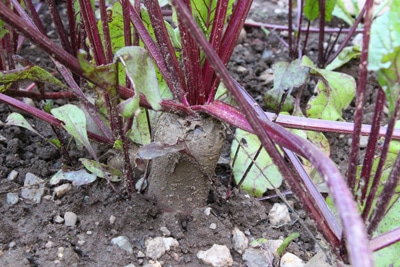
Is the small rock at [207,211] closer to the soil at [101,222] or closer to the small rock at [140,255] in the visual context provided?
the soil at [101,222]

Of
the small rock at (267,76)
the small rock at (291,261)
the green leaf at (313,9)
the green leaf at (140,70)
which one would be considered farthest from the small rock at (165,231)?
the green leaf at (313,9)

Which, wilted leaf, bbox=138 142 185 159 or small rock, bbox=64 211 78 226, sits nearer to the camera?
wilted leaf, bbox=138 142 185 159

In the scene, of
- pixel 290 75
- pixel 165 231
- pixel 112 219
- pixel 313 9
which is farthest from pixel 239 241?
pixel 313 9

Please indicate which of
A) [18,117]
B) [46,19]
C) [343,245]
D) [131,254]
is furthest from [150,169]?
[46,19]

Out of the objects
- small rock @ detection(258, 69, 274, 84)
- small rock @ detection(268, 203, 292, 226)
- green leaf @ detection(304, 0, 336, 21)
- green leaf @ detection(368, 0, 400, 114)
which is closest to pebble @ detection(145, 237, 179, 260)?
small rock @ detection(268, 203, 292, 226)

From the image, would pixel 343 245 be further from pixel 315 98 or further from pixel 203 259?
pixel 315 98

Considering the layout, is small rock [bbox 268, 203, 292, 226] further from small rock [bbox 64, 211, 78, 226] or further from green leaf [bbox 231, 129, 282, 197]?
small rock [bbox 64, 211, 78, 226]

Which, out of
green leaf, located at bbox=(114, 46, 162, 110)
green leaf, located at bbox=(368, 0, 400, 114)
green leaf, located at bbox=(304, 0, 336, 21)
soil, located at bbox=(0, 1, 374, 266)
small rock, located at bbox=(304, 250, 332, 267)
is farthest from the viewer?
green leaf, located at bbox=(304, 0, 336, 21)
